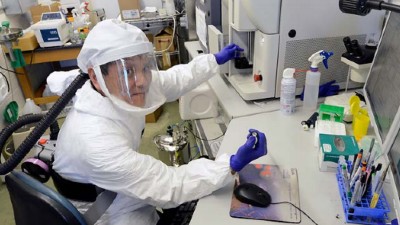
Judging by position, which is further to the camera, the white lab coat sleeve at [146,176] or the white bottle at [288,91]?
the white bottle at [288,91]

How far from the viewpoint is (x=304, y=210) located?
0.83m

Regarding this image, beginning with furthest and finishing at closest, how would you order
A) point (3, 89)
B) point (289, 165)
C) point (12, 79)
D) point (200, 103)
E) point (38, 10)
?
point (38, 10) → point (12, 79) → point (3, 89) → point (200, 103) → point (289, 165)

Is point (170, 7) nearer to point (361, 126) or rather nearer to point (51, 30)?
point (51, 30)

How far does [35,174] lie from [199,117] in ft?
3.86

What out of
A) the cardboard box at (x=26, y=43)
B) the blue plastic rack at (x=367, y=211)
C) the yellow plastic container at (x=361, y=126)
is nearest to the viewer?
the blue plastic rack at (x=367, y=211)

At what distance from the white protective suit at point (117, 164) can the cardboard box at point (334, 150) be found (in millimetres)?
313

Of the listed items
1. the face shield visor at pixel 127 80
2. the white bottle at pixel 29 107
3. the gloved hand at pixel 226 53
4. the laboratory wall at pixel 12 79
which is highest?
the face shield visor at pixel 127 80

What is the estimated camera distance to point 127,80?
0.98 metres

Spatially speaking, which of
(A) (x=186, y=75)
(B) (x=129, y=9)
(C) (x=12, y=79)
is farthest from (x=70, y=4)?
(A) (x=186, y=75)

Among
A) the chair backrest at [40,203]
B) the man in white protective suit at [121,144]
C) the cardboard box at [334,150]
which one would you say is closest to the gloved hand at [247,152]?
the man in white protective suit at [121,144]

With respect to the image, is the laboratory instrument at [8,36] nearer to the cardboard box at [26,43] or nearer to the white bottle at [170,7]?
the cardboard box at [26,43]

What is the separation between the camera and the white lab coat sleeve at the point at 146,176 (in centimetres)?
89

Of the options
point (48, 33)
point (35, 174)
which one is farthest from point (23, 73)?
point (35, 174)

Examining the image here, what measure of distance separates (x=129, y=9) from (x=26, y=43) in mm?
995
